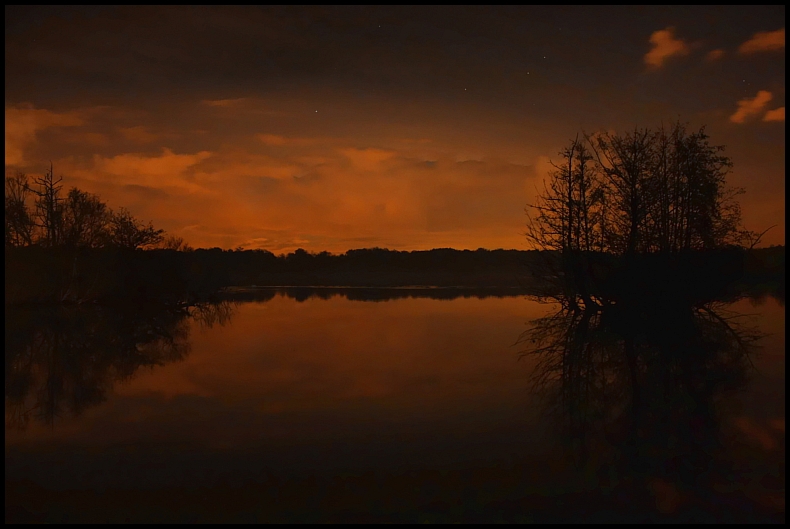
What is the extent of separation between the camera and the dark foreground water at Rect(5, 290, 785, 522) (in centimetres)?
518

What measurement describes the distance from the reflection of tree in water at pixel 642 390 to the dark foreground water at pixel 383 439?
5 cm

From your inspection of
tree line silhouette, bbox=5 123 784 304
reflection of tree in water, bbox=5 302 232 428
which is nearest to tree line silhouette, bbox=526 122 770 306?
tree line silhouette, bbox=5 123 784 304

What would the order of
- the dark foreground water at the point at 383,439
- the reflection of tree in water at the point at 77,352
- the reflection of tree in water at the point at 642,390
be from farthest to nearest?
1. the reflection of tree in water at the point at 77,352
2. the reflection of tree in water at the point at 642,390
3. the dark foreground water at the point at 383,439

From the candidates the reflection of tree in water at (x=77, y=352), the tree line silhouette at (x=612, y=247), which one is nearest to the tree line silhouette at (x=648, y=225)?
the tree line silhouette at (x=612, y=247)

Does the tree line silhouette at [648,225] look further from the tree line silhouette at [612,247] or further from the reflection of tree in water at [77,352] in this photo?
the reflection of tree in water at [77,352]

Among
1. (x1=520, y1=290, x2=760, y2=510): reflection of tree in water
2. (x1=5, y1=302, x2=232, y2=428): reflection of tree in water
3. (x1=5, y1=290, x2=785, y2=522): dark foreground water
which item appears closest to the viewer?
(x1=5, y1=290, x2=785, y2=522): dark foreground water

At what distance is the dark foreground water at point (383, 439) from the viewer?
5.18 meters

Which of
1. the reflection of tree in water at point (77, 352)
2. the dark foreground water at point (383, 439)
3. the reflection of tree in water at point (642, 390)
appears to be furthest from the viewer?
the reflection of tree in water at point (77, 352)

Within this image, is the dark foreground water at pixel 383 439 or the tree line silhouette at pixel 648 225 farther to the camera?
the tree line silhouette at pixel 648 225

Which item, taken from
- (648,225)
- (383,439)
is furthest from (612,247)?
(383,439)

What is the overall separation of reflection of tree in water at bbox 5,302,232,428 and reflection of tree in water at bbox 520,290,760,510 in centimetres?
726

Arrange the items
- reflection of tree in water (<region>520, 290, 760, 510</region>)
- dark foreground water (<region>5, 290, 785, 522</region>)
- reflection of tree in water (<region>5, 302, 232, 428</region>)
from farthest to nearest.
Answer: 1. reflection of tree in water (<region>5, 302, 232, 428</region>)
2. reflection of tree in water (<region>520, 290, 760, 510</region>)
3. dark foreground water (<region>5, 290, 785, 522</region>)

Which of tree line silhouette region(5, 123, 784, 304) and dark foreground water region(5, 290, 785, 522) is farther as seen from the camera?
tree line silhouette region(5, 123, 784, 304)

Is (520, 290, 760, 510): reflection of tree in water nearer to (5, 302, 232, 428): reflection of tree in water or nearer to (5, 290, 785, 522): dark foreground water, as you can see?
(5, 290, 785, 522): dark foreground water
